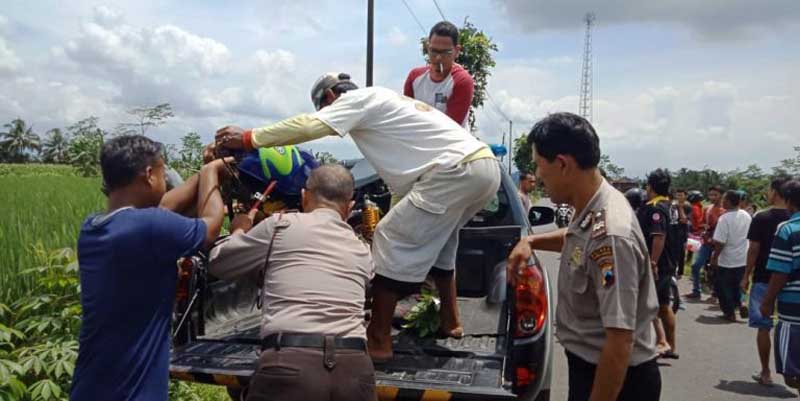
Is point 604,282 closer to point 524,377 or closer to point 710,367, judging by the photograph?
point 524,377

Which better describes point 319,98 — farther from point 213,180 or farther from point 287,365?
point 287,365

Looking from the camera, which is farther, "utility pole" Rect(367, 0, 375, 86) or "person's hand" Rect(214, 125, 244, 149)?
"utility pole" Rect(367, 0, 375, 86)

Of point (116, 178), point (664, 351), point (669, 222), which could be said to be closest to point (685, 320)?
point (664, 351)

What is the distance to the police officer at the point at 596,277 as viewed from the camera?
1.92 metres

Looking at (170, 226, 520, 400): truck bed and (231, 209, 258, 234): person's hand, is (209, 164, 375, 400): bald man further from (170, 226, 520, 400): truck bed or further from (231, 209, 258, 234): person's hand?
(170, 226, 520, 400): truck bed

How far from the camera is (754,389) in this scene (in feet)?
17.8

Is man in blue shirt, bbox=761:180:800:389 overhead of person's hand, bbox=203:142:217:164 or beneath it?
beneath

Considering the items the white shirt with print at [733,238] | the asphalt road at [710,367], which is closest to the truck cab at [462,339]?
the asphalt road at [710,367]

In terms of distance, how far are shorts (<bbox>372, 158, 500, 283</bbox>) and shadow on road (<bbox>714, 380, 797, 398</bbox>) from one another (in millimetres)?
3496

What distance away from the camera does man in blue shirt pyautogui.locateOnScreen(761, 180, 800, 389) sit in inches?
167

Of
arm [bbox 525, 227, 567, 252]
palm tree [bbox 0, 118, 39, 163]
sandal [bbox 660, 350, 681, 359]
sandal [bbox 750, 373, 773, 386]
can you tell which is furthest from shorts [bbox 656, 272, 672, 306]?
palm tree [bbox 0, 118, 39, 163]

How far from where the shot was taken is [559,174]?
83.6 inches

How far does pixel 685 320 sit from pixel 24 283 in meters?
7.28

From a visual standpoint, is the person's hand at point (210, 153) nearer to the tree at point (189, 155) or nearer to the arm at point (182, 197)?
the arm at point (182, 197)
